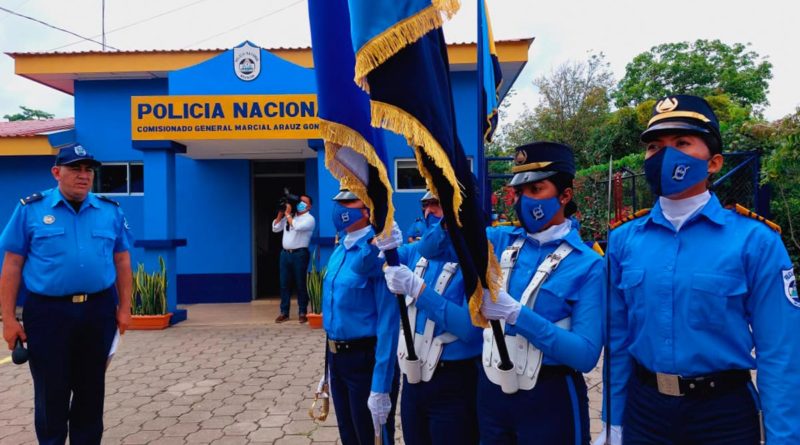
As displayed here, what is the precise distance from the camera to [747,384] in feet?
5.92

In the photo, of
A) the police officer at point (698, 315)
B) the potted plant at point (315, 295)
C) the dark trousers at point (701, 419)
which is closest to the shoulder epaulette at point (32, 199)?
the police officer at point (698, 315)

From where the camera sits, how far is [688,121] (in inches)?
75.6

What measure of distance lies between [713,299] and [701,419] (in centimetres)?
40

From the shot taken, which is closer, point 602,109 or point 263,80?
point 263,80

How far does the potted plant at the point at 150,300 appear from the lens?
7.56 m

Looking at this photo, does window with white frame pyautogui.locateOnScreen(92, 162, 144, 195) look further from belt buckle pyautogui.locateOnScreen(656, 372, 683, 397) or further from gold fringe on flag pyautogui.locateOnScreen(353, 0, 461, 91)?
belt buckle pyautogui.locateOnScreen(656, 372, 683, 397)

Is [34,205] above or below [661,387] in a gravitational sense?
above

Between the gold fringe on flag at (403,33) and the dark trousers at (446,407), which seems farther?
the dark trousers at (446,407)

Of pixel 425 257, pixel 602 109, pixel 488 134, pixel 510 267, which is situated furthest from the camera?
pixel 602 109

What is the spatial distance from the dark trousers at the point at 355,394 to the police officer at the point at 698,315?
1230mm

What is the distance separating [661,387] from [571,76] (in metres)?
25.2

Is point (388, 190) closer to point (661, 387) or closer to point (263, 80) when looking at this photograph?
point (661, 387)

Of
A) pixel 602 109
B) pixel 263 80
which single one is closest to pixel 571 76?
pixel 602 109

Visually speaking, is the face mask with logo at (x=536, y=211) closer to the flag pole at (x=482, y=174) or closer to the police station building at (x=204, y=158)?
the flag pole at (x=482, y=174)
